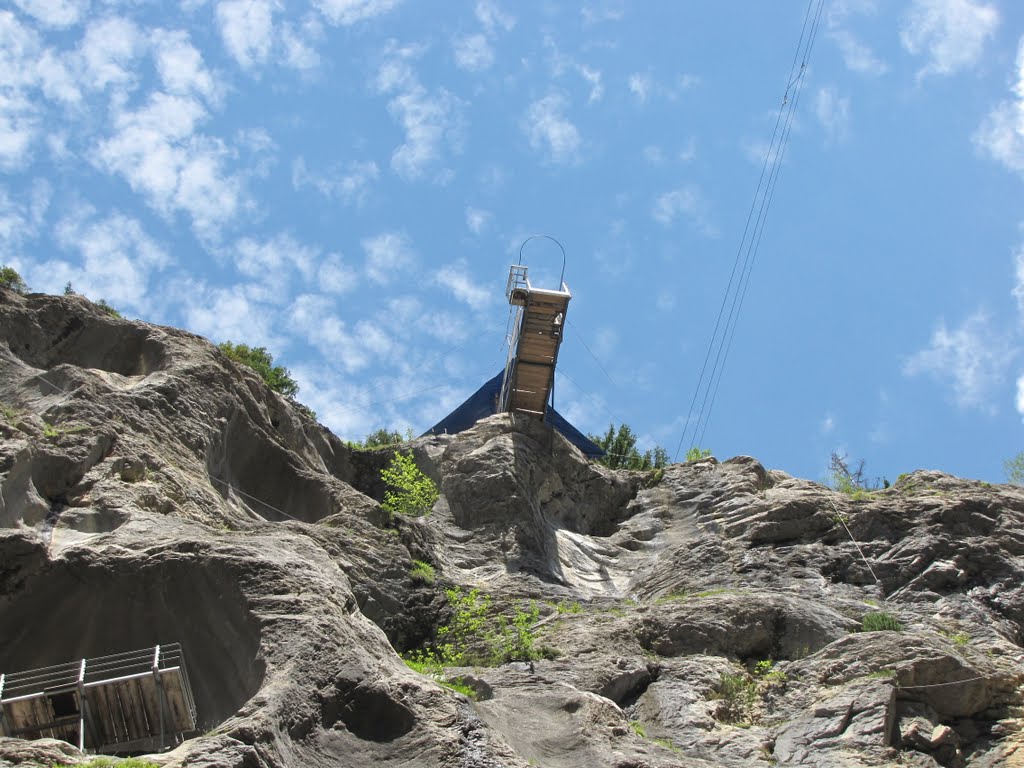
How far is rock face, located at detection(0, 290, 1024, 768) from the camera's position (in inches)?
558

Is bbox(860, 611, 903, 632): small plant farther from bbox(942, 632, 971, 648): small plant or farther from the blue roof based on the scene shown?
the blue roof

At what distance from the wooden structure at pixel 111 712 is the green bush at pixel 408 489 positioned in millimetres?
12854

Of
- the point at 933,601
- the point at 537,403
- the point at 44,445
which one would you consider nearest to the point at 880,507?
the point at 933,601

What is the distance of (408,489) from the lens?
92.6 ft

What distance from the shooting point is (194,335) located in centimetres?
2591

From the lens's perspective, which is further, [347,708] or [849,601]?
[849,601]

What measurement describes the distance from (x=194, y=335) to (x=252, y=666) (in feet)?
44.1

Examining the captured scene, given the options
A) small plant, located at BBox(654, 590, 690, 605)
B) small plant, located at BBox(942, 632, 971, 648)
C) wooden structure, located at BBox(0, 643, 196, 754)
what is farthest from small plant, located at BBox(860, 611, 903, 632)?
wooden structure, located at BBox(0, 643, 196, 754)

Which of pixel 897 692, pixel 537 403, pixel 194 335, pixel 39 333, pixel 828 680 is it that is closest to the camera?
pixel 897 692

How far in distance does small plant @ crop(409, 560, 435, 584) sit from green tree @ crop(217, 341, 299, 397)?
54.8 ft

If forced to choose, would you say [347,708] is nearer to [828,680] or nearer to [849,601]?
[828,680]

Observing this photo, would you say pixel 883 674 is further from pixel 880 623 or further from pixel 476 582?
pixel 476 582

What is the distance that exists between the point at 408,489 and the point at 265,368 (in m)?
13.5

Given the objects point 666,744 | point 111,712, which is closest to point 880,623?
point 666,744
